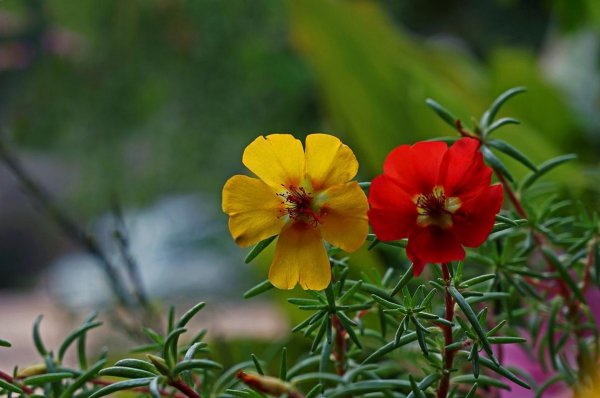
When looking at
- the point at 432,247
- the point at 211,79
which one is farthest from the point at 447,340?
the point at 211,79

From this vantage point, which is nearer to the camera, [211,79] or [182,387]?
[182,387]

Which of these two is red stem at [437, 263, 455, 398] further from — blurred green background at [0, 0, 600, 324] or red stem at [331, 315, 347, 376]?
blurred green background at [0, 0, 600, 324]

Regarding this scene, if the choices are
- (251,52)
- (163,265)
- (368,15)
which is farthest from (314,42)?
(163,265)

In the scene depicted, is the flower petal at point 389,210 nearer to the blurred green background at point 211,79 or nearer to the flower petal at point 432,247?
the flower petal at point 432,247

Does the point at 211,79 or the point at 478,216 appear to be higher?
the point at 211,79

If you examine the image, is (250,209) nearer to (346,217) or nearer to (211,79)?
(346,217)

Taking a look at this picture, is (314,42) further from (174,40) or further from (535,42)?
(535,42)

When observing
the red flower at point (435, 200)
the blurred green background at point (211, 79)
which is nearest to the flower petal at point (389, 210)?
the red flower at point (435, 200)

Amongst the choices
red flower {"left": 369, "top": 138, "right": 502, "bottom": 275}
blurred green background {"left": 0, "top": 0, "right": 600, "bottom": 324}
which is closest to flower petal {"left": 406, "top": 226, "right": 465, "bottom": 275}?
red flower {"left": 369, "top": 138, "right": 502, "bottom": 275}
